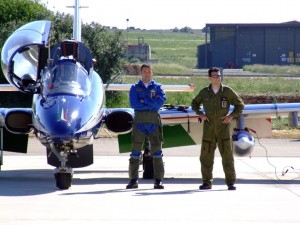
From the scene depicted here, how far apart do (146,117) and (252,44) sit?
2995 inches

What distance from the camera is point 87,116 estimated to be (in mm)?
13914

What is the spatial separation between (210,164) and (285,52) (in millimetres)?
77646

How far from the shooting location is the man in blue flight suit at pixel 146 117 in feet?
46.5

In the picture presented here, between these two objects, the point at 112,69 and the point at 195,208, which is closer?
the point at 195,208

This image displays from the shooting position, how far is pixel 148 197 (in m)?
13.1

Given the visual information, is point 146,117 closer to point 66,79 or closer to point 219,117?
point 219,117

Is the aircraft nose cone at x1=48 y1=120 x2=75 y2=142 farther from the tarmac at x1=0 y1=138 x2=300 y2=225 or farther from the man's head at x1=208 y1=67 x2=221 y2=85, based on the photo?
the man's head at x1=208 y1=67 x2=221 y2=85

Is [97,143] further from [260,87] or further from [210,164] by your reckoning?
[260,87]

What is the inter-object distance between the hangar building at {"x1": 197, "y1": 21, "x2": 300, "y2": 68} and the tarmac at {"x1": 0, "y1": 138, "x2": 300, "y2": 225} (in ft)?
221

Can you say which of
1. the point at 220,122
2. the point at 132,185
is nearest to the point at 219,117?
the point at 220,122

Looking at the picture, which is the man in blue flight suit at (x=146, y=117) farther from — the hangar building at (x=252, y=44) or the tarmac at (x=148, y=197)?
the hangar building at (x=252, y=44)

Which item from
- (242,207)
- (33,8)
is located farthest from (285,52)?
(242,207)

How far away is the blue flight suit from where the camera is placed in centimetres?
1417

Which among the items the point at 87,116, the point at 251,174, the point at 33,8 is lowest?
the point at 251,174
